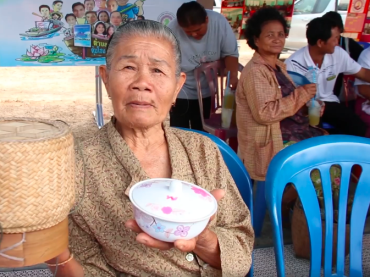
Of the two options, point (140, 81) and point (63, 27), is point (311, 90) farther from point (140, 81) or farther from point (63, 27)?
point (63, 27)

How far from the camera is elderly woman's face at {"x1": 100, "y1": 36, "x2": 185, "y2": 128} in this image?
129cm

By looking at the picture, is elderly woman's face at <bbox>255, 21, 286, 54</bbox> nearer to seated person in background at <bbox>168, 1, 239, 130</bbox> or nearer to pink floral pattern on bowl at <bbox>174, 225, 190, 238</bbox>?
seated person in background at <bbox>168, 1, 239, 130</bbox>

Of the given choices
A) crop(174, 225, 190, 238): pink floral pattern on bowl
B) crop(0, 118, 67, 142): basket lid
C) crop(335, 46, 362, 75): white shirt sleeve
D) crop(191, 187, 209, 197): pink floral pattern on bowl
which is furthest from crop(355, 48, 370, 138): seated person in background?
crop(0, 118, 67, 142): basket lid

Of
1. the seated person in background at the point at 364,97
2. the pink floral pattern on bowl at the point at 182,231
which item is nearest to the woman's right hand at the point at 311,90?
the seated person in background at the point at 364,97

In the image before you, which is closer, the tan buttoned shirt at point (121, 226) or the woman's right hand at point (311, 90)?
the tan buttoned shirt at point (121, 226)

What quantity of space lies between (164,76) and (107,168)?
0.37 meters

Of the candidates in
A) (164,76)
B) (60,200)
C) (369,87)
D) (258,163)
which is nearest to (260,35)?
(258,163)

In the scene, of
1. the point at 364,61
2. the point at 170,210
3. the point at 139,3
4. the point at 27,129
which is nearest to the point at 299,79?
the point at 364,61

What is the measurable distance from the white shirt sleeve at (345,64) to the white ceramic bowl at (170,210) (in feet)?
9.80

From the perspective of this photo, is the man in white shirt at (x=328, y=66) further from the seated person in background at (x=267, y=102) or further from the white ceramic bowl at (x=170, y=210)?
the white ceramic bowl at (x=170, y=210)

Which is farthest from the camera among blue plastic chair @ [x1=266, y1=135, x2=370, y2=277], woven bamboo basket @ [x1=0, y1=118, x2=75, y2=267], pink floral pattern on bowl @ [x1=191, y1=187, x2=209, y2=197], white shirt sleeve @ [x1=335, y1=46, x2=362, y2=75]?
white shirt sleeve @ [x1=335, y1=46, x2=362, y2=75]

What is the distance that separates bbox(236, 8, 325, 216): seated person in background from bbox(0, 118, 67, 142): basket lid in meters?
1.85

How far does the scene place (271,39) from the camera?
2.73 m

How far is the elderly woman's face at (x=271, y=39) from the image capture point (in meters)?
2.72
